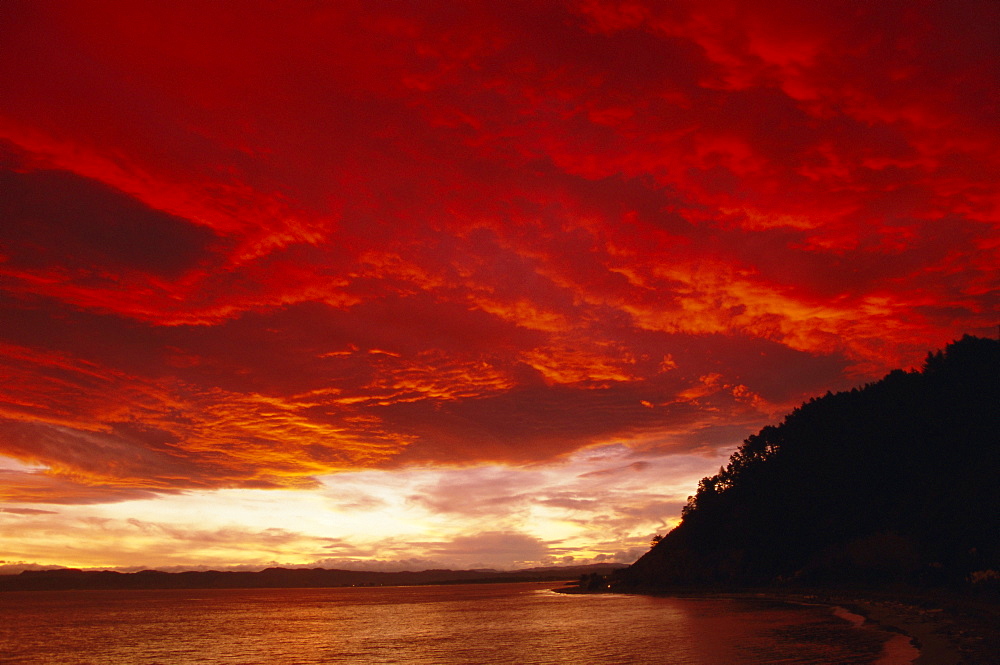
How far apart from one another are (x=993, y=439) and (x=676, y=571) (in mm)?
79872

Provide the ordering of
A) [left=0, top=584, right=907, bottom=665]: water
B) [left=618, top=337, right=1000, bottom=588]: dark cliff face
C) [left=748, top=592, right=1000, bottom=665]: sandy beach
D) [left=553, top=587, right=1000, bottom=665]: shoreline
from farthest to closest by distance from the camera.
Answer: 1. [left=618, top=337, right=1000, bottom=588]: dark cliff face
2. [left=0, top=584, right=907, bottom=665]: water
3. [left=553, top=587, right=1000, bottom=665]: shoreline
4. [left=748, top=592, right=1000, bottom=665]: sandy beach

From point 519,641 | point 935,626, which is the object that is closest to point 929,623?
point 935,626

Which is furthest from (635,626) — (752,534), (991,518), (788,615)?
(752,534)

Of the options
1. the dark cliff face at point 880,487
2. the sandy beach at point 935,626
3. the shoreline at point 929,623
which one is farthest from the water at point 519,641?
the dark cliff face at point 880,487

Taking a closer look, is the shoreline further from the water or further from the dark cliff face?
the dark cliff face

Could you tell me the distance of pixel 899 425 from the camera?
7738 centimetres

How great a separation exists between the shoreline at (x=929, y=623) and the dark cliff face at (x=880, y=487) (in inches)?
208

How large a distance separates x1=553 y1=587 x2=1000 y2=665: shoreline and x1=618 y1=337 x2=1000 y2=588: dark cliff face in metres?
5.27

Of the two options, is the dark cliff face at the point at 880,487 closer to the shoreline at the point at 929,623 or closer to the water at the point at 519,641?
the shoreline at the point at 929,623

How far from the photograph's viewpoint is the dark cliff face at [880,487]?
5894cm

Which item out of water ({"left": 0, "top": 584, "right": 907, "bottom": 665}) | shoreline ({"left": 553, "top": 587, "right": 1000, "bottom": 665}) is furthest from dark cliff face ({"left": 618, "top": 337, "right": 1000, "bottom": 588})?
water ({"left": 0, "top": 584, "right": 907, "bottom": 665})

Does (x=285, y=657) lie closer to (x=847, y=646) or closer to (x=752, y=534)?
(x=847, y=646)

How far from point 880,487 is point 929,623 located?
44.6 m

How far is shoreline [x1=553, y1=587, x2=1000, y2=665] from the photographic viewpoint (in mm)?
29355
